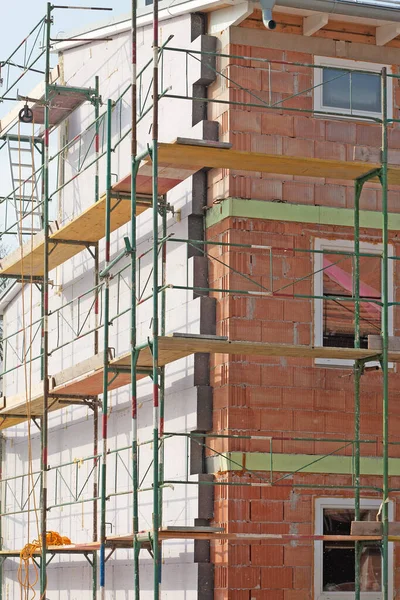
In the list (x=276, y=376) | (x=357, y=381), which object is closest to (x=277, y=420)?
(x=276, y=376)

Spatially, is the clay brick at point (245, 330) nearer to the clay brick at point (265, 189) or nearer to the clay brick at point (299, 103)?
the clay brick at point (265, 189)

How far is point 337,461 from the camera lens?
1822 centimetres

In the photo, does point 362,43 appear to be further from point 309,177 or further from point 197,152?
point 197,152

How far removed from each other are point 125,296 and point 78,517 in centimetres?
388

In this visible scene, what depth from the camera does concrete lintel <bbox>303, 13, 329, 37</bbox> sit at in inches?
743

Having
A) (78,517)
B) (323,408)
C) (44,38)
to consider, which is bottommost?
(78,517)

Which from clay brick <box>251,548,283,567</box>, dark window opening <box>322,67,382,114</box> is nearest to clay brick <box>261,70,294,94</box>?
dark window opening <box>322,67,382,114</box>

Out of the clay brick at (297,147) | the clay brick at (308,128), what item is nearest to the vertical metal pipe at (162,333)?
the clay brick at (297,147)

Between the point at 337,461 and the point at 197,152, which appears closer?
the point at 197,152

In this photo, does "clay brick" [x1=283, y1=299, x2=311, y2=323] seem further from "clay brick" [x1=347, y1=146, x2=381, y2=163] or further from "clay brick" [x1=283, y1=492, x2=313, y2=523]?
"clay brick" [x1=283, y1=492, x2=313, y2=523]

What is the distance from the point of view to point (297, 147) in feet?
62.0

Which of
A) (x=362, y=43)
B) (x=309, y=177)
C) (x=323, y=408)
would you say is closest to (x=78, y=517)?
(x=323, y=408)

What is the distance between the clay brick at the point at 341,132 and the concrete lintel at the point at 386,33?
4.36 feet

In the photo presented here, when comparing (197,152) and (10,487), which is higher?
(197,152)
